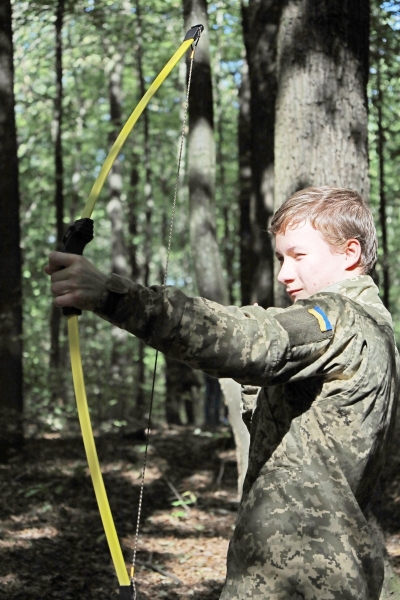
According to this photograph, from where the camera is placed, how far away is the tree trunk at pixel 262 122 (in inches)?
290

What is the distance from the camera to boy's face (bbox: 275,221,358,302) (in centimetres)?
216

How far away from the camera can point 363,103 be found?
4.21 m

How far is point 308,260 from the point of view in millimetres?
2188

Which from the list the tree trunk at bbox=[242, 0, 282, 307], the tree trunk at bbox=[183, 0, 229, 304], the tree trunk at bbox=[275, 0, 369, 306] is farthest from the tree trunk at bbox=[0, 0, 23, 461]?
the tree trunk at bbox=[275, 0, 369, 306]

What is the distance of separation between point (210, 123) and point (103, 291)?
18.4 ft

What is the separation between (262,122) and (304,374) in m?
5.83

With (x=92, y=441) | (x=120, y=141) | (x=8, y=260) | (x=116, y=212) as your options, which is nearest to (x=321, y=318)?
(x=92, y=441)

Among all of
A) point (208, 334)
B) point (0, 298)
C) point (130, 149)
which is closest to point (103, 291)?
point (208, 334)

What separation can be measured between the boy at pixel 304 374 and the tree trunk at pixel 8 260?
6.05 meters

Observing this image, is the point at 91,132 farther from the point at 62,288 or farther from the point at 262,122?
the point at 62,288

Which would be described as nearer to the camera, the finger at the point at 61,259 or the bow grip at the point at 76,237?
the finger at the point at 61,259

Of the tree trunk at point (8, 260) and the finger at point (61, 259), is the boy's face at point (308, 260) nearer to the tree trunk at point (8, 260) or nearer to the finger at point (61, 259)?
the finger at point (61, 259)

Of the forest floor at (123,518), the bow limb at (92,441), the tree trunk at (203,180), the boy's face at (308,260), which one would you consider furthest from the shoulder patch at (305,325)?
the tree trunk at (203,180)

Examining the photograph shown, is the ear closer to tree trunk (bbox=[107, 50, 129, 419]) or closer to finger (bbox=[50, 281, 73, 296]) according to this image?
finger (bbox=[50, 281, 73, 296])
